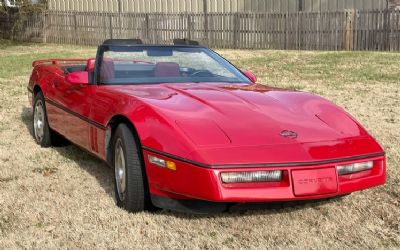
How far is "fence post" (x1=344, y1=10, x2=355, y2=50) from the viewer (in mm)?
18281

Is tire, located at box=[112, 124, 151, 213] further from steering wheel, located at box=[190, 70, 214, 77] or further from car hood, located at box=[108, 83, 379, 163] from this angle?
steering wheel, located at box=[190, 70, 214, 77]

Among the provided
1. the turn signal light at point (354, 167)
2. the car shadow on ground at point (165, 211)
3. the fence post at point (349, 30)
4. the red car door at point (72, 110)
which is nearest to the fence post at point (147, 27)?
the fence post at point (349, 30)

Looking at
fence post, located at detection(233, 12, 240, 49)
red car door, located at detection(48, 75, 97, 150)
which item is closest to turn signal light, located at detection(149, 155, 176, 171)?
red car door, located at detection(48, 75, 97, 150)

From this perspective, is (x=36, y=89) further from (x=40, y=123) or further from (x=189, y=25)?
(x=189, y=25)

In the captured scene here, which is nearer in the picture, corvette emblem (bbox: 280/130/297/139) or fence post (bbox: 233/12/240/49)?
corvette emblem (bbox: 280/130/297/139)

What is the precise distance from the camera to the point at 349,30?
723 inches

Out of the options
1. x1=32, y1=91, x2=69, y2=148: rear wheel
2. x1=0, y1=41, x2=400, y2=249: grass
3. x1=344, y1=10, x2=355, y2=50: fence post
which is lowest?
x1=0, y1=41, x2=400, y2=249: grass

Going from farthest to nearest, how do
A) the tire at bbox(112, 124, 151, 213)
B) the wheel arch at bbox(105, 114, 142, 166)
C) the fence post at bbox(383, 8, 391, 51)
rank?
1. the fence post at bbox(383, 8, 391, 51)
2. the wheel arch at bbox(105, 114, 142, 166)
3. the tire at bbox(112, 124, 151, 213)

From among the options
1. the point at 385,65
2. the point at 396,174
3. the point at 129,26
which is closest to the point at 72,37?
the point at 129,26

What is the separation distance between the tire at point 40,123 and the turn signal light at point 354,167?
3.62 meters

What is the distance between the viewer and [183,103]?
4.12m

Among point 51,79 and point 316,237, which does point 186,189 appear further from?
point 51,79

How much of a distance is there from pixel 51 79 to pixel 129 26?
19143 mm

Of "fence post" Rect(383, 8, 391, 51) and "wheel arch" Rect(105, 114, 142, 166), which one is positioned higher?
"fence post" Rect(383, 8, 391, 51)
